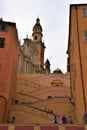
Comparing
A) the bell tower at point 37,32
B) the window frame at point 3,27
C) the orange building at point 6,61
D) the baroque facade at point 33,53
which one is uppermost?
the bell tower at point 37,32

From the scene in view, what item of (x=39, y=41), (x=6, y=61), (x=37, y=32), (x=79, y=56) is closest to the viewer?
(x=79, y=56)

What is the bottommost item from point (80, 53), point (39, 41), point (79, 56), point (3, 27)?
point (79, 56)

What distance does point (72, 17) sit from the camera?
100 feet

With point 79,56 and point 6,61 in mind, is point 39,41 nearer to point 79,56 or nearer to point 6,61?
point 6,61

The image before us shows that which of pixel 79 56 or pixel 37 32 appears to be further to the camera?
pixel 37 32

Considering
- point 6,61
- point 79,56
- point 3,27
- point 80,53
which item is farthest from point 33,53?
point 79,56

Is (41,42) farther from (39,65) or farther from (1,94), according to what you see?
(1,94)

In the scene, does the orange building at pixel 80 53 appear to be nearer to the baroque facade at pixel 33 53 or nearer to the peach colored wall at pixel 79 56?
the peach colored wall at pixel 79 56

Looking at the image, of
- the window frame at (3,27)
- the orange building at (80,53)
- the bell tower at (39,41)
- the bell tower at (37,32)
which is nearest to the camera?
the orange building at (80,53)

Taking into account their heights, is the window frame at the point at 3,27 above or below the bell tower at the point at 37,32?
below

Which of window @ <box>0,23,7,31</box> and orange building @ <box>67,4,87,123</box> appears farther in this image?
window @ <box>0,23,7,31</box>

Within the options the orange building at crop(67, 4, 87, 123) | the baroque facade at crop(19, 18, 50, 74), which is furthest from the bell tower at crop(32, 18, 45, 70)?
the orange building at crop(67, 4, 87, 123)

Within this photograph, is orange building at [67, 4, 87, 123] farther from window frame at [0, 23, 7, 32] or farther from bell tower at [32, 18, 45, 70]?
bell tower at [32, 18, 45, 70]

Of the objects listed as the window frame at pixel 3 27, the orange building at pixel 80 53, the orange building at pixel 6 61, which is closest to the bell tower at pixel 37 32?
the orange building at pixel 6 61
